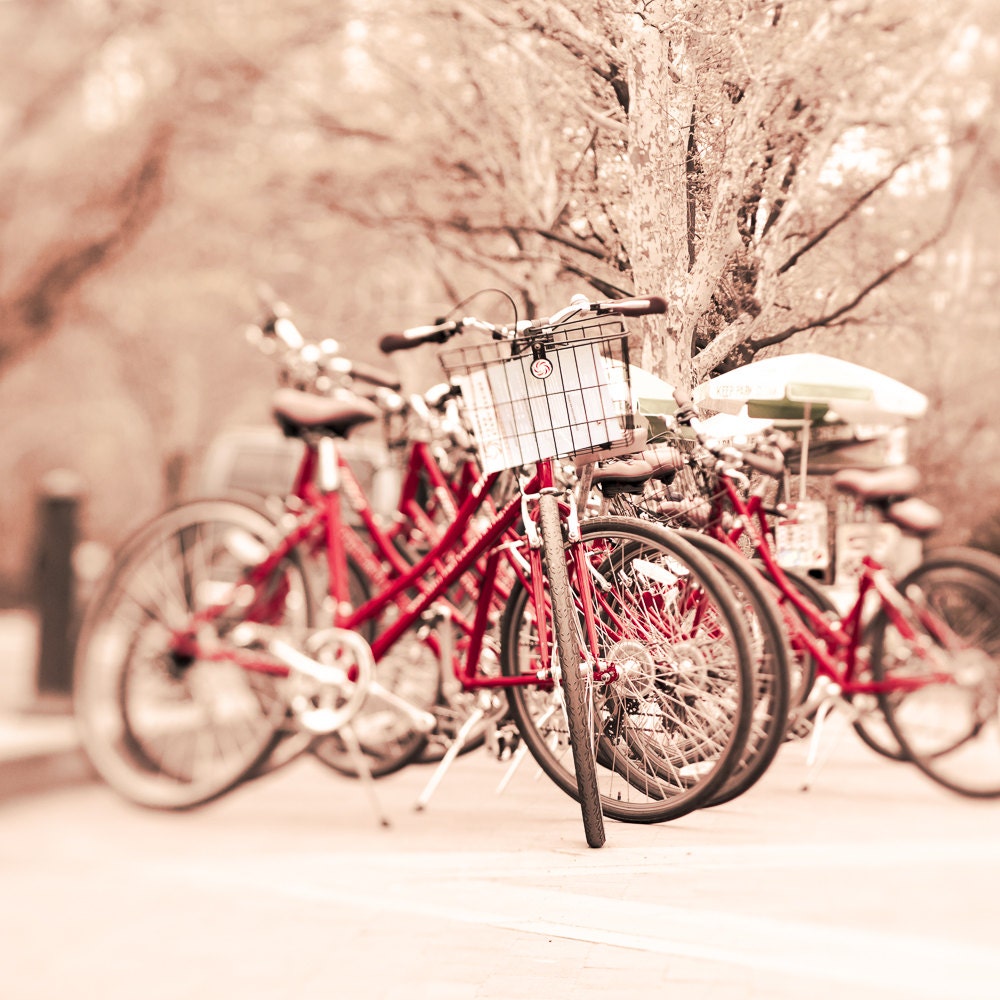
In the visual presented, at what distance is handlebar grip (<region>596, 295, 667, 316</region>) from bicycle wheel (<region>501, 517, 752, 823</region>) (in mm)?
294

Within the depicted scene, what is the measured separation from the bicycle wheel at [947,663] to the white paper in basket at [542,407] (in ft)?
4.59

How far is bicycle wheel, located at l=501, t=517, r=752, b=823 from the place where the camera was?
1.44 meters

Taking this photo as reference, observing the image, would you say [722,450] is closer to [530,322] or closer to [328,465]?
[530,322]

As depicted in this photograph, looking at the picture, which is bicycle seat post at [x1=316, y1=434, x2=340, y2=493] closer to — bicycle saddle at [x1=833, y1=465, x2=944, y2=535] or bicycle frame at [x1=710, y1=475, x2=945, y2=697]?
bicycle frame at [x1=710, y1=475, x2=945, y2=697]

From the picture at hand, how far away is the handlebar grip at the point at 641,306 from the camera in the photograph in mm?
1328

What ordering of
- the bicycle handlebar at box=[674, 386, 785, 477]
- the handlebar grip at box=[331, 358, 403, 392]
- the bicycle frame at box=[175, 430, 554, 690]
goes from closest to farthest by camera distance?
the bicycle handlebar at box=[674, 386, 785, 477]
the bicycle frame at box=[175, 430, 554, 690]
the handlebar grip at box=[331, 358, 403, 392]

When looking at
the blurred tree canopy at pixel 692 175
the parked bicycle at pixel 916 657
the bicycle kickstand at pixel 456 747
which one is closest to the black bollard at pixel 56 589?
the blurred tree canopy at pixel 692 175

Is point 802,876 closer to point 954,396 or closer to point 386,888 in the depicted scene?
point 386,888

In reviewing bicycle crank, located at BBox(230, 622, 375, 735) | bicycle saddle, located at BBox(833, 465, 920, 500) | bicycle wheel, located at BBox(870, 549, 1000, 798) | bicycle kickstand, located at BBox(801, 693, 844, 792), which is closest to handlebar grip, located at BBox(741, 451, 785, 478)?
bicycle saddle, located at BBox(833, 465, 920, 500)

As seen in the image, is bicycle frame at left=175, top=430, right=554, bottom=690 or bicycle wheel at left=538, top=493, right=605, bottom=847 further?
bicycle frame at left=175, top=430, right=554, bottom=690

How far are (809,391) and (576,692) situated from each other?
479 millimetres

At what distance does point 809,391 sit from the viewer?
4.81 ft

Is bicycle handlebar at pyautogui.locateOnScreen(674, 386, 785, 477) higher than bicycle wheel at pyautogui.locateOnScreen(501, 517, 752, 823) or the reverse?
higher

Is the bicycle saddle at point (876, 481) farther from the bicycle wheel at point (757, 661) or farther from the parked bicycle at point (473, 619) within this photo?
the parked bicycle at point (473, 619)
